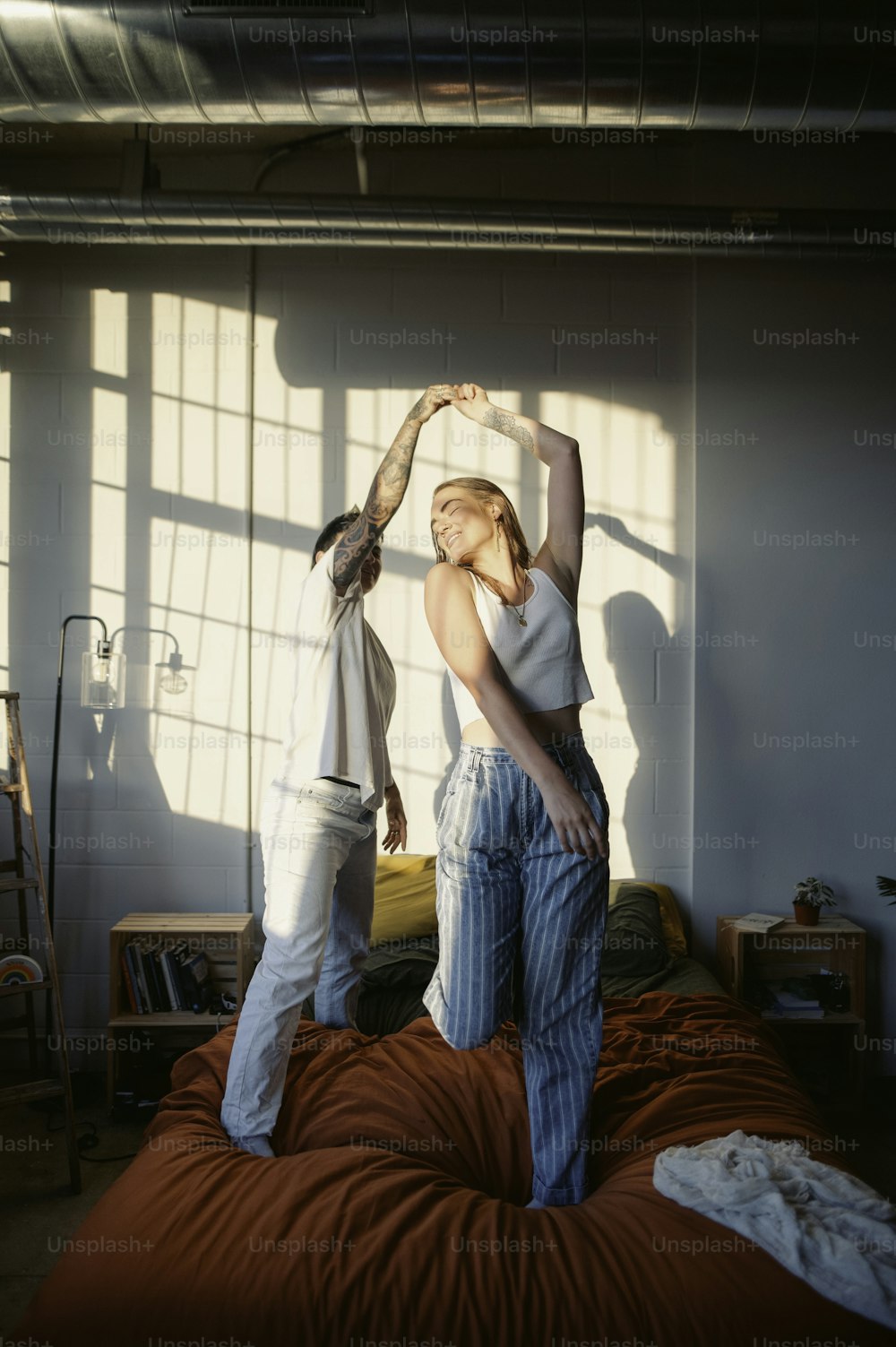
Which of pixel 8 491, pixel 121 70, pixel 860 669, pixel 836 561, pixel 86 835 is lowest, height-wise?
pixel 86 835

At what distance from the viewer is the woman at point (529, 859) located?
6.75 ft

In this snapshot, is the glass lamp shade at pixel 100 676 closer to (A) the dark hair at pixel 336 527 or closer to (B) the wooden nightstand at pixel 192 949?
(B) the wooden nightstand at pixel 192 949

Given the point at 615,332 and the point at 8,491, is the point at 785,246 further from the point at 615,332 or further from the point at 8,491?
the point at 8,491

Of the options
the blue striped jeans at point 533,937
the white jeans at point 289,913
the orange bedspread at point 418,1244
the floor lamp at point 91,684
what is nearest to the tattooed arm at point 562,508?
the blue striped jeans at point 533,937

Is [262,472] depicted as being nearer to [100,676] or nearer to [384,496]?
[100,676]

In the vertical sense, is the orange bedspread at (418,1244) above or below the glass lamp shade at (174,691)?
below

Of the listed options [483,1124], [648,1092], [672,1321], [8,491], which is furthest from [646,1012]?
[8,491]

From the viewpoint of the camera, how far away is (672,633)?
425cm

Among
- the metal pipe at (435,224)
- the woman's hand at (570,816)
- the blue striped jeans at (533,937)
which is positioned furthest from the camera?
the metal pipe at (435,224)

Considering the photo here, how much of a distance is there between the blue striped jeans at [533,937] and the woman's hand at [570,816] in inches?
2.7

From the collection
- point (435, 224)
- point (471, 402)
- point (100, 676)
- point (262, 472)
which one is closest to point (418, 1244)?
point (471, 402)

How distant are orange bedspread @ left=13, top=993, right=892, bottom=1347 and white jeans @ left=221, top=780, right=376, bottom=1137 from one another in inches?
4.5

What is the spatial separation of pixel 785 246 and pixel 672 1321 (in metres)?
3.61

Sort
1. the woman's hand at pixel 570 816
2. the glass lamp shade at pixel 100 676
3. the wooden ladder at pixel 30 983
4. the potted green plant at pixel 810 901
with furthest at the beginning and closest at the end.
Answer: the potted green plant at pixel 810 901
the glass lamp shade at pixel 100 676
the wooden ladder at pixel 30 983
the woman's hand at pixel 570 816
